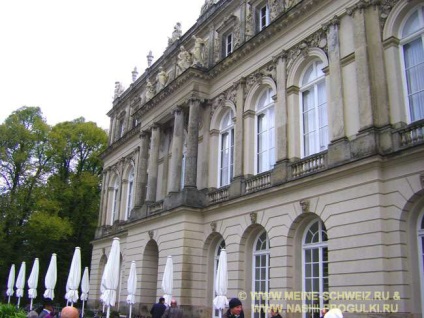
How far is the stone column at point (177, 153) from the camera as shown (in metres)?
25.2

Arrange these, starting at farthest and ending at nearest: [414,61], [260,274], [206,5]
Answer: [206,5] < [260,274] < [414,61]

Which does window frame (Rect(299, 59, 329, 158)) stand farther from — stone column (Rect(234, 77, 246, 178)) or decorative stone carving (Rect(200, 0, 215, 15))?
decorative stone carving (Rect(200, 0, 215, 15))

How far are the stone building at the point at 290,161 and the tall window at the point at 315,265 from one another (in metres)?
0.06

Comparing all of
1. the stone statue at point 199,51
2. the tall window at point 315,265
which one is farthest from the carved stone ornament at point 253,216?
the stone statue at point 199,51

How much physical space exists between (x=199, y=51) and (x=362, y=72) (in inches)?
495

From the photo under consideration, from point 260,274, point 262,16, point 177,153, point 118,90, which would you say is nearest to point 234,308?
point 260,274

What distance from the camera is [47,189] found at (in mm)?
40156

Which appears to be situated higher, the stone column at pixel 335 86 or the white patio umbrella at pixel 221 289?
the stone column at pixel 335 86

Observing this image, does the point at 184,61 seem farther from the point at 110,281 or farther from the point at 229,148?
the point at 110,281

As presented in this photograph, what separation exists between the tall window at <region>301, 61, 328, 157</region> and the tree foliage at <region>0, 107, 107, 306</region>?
82.3 ft

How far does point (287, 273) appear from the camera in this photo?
1784 cm

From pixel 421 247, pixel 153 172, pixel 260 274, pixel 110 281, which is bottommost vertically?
pixel 110 281

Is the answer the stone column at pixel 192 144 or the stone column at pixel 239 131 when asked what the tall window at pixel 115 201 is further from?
the stone column at pixel 239 131

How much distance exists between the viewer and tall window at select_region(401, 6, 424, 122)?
15102 millimetres
